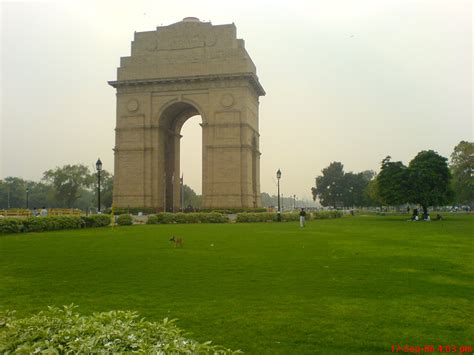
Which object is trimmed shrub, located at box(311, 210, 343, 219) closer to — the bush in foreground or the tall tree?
the bush in foreground

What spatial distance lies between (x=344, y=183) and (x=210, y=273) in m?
85.7

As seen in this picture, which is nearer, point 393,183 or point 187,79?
point 393,183

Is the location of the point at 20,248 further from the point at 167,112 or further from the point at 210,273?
the point at 167,112

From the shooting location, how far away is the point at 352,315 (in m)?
6.25

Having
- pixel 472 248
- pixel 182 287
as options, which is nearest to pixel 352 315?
pixel 182 287

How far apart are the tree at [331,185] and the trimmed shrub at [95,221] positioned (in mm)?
68058

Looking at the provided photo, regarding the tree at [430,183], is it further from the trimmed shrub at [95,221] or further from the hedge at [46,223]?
the hedge at [46,223]

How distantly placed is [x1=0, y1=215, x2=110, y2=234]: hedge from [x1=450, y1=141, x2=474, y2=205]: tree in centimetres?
5009

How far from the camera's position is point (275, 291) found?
7.76 metres

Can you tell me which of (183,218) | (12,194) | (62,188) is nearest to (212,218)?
(183,218)

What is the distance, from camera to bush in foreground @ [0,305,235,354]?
3309 mm

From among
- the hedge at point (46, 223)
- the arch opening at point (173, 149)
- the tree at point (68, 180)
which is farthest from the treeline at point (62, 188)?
the hedge at point (46, 223)

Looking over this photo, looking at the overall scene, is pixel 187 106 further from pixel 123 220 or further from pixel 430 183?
pixel 430 183
